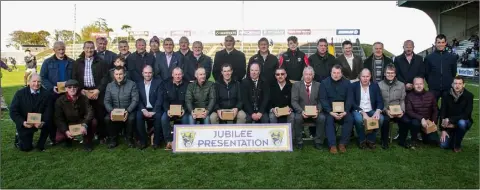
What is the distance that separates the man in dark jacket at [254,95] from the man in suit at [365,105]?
1352mm

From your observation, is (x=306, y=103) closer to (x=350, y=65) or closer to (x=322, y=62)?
(x=322, y=62)

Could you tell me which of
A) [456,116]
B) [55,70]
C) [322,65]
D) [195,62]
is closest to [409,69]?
[456,116]

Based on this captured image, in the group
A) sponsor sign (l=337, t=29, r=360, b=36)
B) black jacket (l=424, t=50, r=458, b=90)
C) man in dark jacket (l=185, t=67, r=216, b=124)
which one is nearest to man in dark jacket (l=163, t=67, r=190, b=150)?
man in dark jacket (l=185, t=67, r=216, b=124)

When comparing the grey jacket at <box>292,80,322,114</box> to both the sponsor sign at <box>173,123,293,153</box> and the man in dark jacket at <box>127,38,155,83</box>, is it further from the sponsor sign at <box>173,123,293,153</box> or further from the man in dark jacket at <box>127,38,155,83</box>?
the man in dark jacket at <box>127,38,155,83</box>

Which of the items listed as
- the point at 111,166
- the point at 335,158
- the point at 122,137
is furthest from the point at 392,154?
the point at 122,137

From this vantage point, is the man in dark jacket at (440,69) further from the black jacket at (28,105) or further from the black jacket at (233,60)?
the black jacket at (28,105)

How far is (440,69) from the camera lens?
611cm

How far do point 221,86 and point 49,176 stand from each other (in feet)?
8.80

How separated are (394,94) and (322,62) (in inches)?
51.6

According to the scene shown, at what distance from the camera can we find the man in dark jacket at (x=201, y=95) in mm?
5688

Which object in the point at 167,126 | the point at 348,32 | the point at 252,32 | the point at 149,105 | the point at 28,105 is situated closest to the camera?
the point at 28,105

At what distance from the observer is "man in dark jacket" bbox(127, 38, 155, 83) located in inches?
251

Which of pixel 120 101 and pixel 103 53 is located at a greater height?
pixel 103 53

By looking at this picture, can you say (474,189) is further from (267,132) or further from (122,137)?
(122,137)
